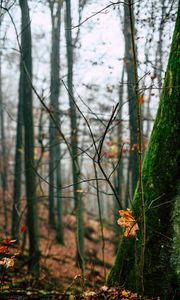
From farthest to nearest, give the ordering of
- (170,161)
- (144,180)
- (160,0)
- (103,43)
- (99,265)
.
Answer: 1. (99,265)
2. (103,43)
3. (160,0)
4. (144,180)
5. (170,161)

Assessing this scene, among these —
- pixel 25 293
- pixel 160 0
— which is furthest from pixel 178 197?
pixel 160 0

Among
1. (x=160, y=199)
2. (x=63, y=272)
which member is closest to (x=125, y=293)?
(x=160, y=199)

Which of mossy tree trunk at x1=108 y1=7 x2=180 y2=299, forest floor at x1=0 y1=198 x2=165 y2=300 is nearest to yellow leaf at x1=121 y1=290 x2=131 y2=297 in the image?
forest floor at x1=0 y1=198 x2=165 y2=300

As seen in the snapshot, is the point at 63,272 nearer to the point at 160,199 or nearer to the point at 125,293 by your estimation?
the point at 125,293

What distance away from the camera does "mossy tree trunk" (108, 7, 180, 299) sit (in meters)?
2.93

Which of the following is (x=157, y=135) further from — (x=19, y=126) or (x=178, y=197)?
(x=19, y=126)

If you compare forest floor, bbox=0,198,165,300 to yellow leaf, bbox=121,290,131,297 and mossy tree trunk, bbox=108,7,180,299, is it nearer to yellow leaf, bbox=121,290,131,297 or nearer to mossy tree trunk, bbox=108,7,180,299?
yellow leaf, bbox=121,290,131,297

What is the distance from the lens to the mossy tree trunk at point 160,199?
293cm

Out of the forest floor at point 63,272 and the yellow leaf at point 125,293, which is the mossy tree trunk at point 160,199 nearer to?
the yellow leaf at point 125,293

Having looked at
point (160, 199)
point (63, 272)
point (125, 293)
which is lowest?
point (63, 272)

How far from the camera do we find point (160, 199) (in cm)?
301

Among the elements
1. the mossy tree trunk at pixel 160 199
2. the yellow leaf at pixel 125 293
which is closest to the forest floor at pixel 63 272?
the yellow leaf at pixel 125 293

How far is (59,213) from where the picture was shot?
13758 millimetres

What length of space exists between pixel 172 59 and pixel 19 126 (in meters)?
8.52
